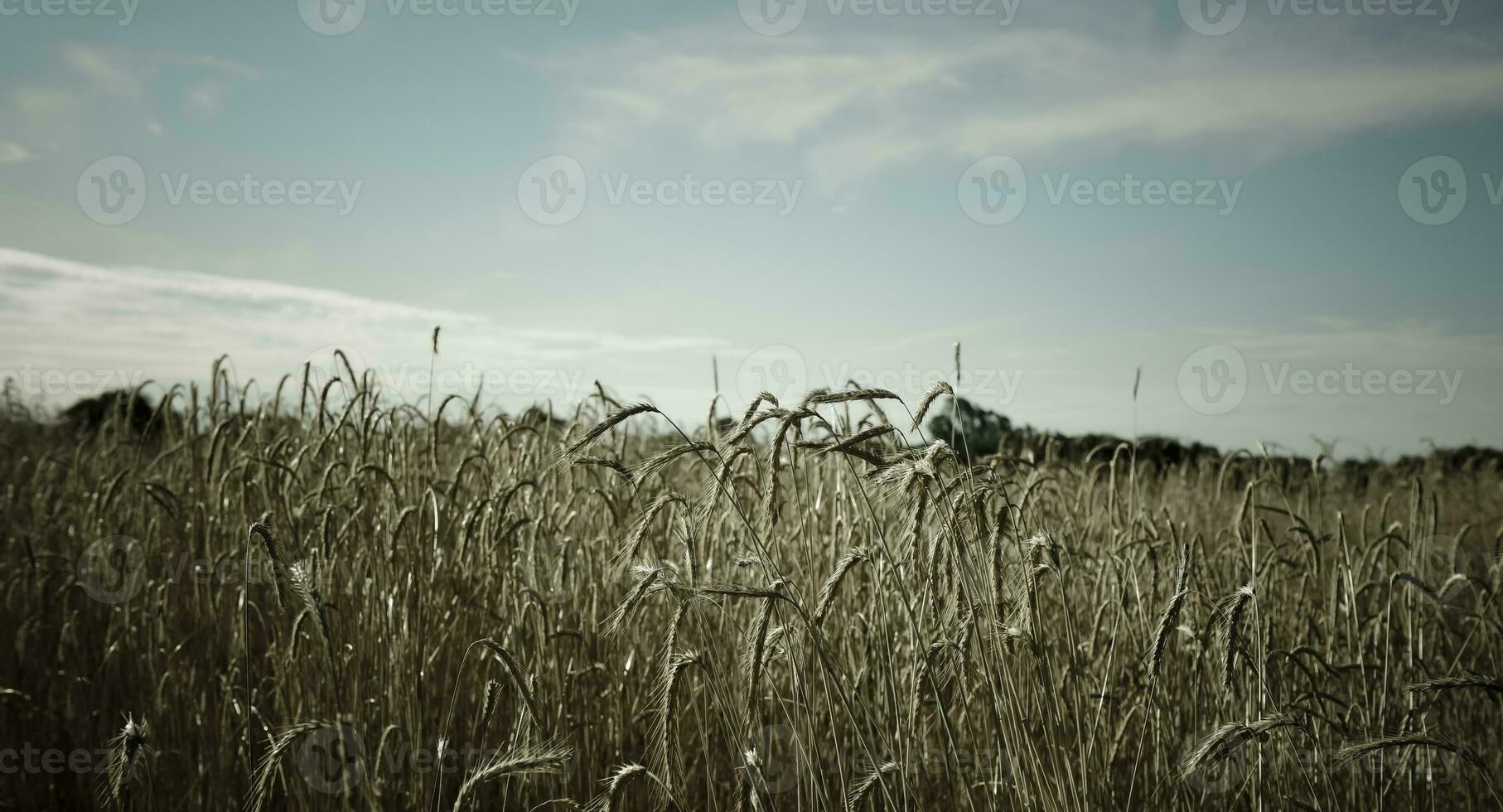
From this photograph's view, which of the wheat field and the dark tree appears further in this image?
the dark tree

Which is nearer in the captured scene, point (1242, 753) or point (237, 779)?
point (1242, 753)

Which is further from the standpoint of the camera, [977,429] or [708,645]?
[977,429]

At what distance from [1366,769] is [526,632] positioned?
10.1 ft

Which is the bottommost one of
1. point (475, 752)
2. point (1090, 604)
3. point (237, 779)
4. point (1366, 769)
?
point (237, 779)

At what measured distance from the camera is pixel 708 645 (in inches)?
125

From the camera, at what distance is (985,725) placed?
311 centimetres

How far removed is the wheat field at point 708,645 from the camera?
2.34 meters

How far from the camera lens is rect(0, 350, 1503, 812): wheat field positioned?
7.69ft

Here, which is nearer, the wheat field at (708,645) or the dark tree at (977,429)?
the wheat field at (708,645)

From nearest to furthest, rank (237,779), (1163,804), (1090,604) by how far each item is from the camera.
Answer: (1163,804), (237,779), (1090,604)

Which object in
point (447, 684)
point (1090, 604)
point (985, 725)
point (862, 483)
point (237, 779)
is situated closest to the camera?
point (862, 483)

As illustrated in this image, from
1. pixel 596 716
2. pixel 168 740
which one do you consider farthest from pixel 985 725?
pixel 168 740

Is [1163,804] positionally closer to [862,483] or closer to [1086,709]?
[1086,709]

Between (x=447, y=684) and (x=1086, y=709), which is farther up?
(x=1086, y=709)
